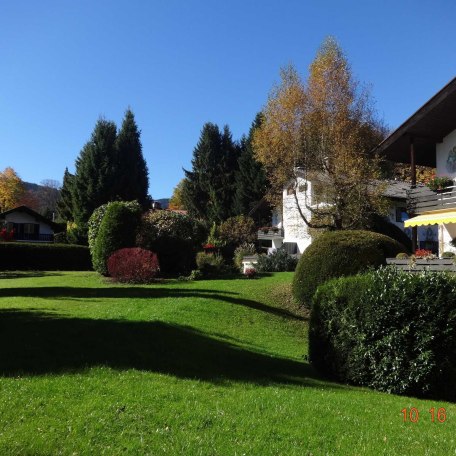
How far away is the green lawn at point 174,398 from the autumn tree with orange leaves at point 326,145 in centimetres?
1711

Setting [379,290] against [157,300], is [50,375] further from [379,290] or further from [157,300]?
[157,300]

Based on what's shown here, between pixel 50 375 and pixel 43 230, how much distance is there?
54.4 meters

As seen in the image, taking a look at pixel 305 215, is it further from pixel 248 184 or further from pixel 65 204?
pixel 65 204

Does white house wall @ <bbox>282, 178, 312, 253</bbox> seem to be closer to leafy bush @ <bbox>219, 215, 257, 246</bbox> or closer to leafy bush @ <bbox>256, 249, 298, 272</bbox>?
leafy bush @ <bbox>219, 215, 257, 246</bbox>

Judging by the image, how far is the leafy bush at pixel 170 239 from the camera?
24609mm

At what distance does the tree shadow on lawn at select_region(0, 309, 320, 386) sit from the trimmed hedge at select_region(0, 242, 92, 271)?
81.2ft

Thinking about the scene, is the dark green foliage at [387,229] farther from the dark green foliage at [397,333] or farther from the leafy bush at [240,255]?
the dark green foliage at [397,333]

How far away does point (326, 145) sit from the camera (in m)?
29.0

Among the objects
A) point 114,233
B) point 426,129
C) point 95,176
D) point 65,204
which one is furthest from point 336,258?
point 65,204

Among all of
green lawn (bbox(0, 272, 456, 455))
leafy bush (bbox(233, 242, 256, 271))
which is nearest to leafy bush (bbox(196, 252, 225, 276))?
leafy bush (bbox(233, 242, 256, 271))

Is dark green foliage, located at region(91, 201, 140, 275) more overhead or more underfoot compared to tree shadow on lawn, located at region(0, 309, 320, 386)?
more overhead

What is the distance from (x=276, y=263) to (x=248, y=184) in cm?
2558

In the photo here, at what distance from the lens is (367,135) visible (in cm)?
3222

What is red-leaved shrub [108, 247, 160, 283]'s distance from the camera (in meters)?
21.0
